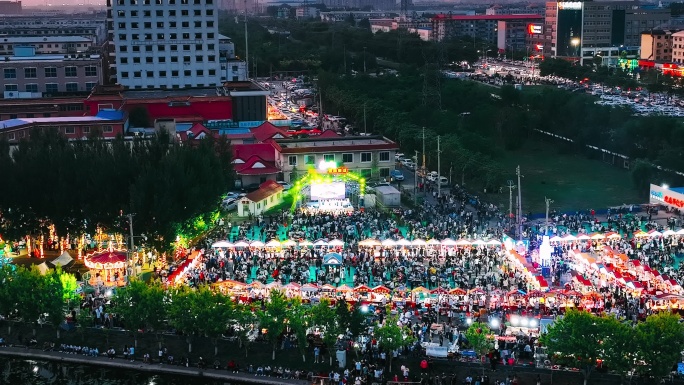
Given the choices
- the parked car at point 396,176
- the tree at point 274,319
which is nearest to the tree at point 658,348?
the tree at point 274,319

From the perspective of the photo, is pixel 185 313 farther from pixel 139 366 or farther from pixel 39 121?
pixel 39 121

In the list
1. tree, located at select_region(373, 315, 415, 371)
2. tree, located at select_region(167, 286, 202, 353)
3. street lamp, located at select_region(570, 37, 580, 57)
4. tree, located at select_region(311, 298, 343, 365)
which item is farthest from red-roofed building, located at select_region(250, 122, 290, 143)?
street lamp, located at select_region(570, 37, 580, 57)

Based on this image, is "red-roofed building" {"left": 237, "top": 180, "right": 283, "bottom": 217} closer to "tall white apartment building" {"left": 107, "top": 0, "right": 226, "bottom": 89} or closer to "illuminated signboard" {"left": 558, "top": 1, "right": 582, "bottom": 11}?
"tall white apartment building" {"left": 107, "top": 0, "right": 226, "bottom": 89}

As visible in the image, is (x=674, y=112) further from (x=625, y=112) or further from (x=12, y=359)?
(x=12, y=359)

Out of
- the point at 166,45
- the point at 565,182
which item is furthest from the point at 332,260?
the point at 166,45

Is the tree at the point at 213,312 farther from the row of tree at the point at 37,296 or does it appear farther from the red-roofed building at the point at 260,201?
the red-roofed building at the point at 260,201
